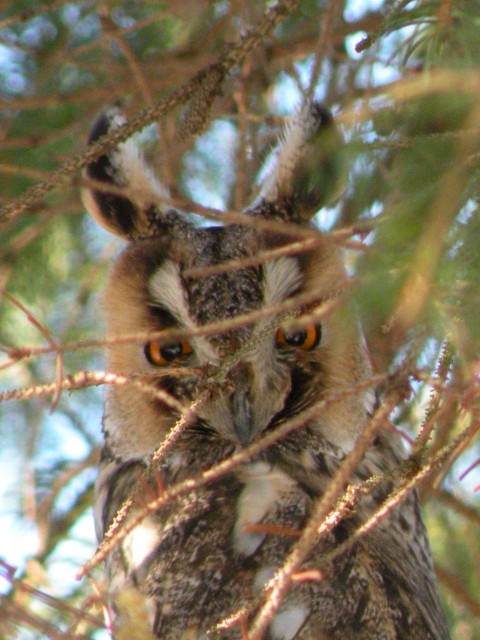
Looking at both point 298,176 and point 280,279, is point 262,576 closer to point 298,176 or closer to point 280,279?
point 280,279

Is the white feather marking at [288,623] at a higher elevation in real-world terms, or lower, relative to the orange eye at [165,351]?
lower

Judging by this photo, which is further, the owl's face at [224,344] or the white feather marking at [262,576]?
the owl's face at [224,344]

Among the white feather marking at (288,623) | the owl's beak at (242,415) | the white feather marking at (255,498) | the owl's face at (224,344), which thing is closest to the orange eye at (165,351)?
the owl's face at (224,344)

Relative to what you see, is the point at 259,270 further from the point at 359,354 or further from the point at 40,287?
the point at 40,287

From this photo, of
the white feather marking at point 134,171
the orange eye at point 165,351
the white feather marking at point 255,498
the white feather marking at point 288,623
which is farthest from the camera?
the white feather marking at point 134,171

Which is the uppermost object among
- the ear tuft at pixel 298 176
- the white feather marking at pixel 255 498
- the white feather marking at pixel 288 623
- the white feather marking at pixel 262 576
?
the ear tuft at pixel 298 176

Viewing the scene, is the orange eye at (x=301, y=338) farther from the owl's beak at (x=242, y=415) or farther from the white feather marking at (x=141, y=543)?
the white feather marking at (x=141, y=543)

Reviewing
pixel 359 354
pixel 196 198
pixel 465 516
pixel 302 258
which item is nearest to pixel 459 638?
pixel 465 516
